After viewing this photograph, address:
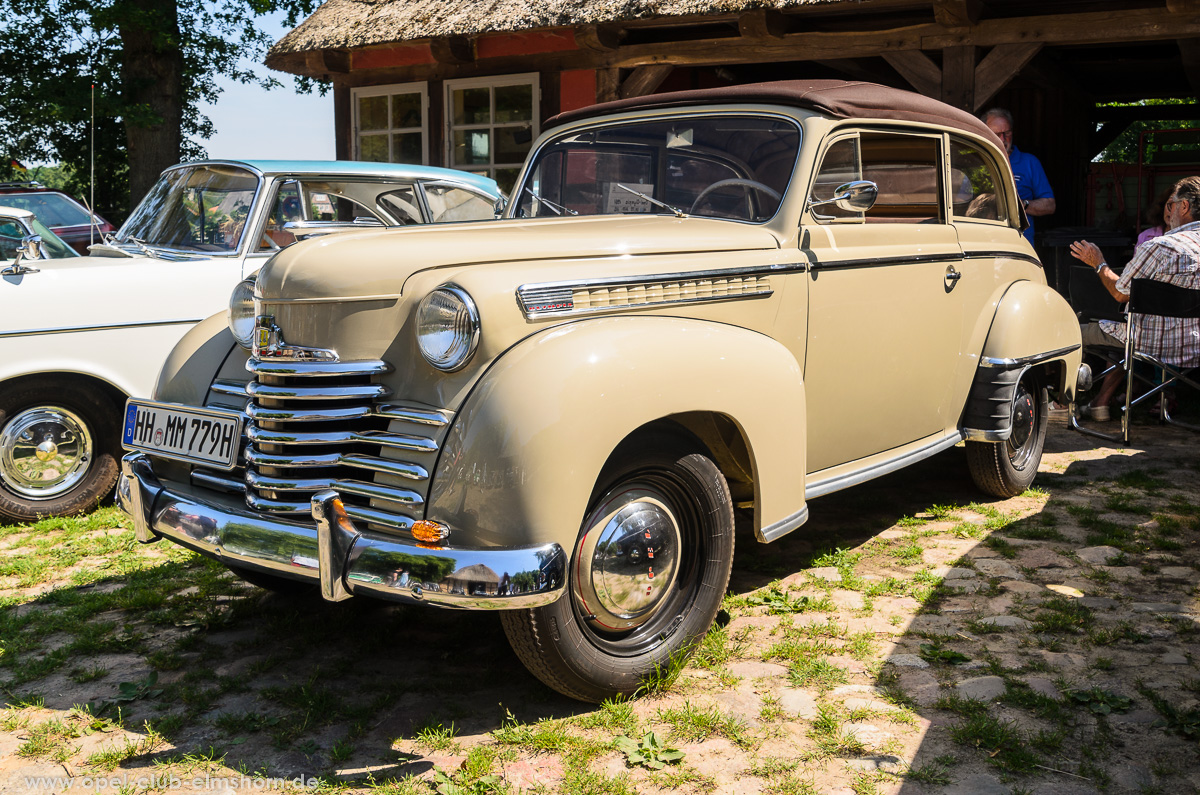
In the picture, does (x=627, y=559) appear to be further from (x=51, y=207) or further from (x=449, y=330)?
(x=51, y=207)

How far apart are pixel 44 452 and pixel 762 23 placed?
5.82m

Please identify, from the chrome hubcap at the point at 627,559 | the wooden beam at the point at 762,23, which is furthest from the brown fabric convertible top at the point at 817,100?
the wooden beam at the point at 762,23

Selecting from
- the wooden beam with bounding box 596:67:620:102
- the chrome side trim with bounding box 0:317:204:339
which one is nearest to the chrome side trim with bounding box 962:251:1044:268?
the chrome side trim with bounding box 0:317:204:339

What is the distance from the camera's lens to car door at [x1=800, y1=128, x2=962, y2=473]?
3.58 meters

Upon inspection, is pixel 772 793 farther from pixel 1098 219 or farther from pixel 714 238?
pixel 1098 219

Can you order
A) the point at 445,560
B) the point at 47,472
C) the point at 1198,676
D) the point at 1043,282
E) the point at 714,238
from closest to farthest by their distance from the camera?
the point at 445,560, the point at 1198,676, the point at 714,238, the point at 47,472, the point at 1043,282

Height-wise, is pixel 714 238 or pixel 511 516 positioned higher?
pixel 714 238

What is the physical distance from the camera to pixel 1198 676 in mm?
2998

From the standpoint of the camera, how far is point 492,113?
10.2 m

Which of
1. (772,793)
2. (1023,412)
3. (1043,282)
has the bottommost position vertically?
(772,793)

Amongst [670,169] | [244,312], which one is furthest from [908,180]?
[244,312]

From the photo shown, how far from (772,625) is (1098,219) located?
36.6 feet

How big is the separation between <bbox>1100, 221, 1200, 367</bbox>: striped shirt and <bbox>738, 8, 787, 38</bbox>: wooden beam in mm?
3315

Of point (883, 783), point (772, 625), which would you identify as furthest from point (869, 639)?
point (883, 783)
